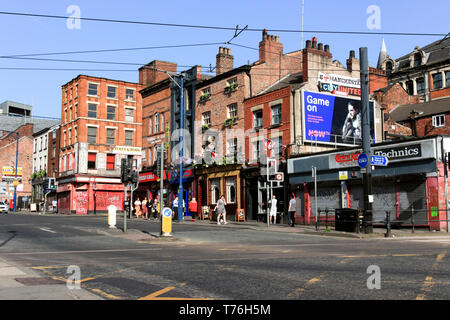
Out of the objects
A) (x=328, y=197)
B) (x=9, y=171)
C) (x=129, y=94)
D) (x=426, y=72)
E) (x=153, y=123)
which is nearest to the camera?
(x=328, y=197)

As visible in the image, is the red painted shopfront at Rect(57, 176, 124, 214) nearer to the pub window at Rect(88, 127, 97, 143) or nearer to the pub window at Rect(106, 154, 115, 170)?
the pub window at Rect(106, 154, 115, 170)

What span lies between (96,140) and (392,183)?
42367mm

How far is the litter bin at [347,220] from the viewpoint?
20750mm

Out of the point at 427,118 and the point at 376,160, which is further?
the point at 427,118

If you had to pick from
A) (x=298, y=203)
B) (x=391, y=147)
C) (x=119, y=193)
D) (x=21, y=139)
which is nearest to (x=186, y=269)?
(x=391, y=147)

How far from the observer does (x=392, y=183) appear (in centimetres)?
2436

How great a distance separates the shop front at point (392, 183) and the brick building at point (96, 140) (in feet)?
103

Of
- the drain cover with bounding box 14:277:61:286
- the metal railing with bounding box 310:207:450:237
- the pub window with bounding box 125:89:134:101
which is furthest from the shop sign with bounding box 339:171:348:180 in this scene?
the pub window with bounding box 125:89:134:101

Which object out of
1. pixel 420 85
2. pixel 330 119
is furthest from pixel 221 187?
pixel 420 85

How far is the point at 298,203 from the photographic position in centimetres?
3000

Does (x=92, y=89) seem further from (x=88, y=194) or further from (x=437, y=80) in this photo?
(x=437, y=80)

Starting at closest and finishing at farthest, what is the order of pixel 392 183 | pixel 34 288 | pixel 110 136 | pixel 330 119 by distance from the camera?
pixel 34 288, pixel 392 183, pixel 330 119, pixel 110 136
